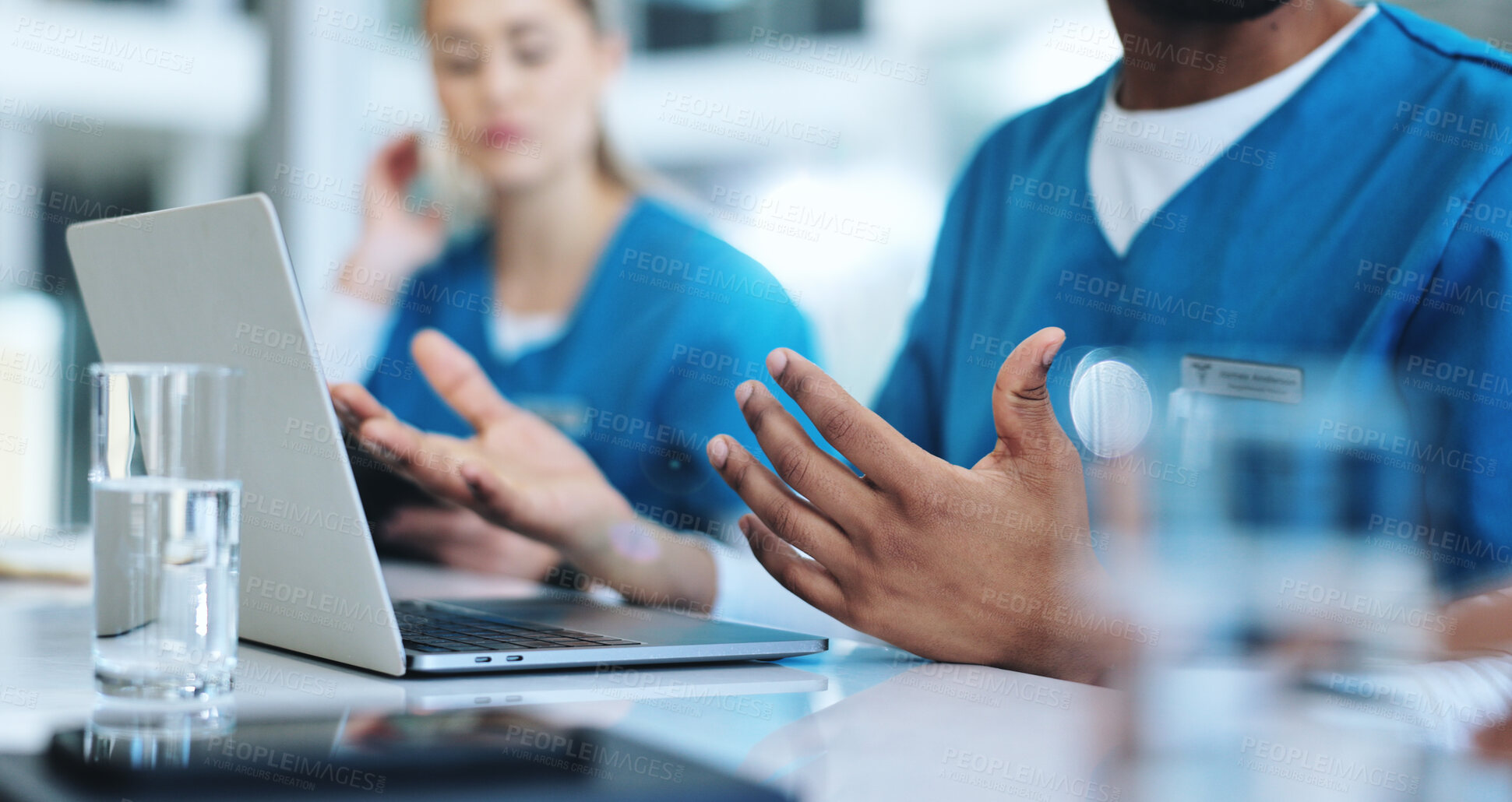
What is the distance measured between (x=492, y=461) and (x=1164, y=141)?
0.83m

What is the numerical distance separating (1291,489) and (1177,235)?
28cm

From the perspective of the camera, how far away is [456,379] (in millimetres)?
1436

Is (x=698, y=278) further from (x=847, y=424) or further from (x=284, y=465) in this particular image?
(x=284, y=465)

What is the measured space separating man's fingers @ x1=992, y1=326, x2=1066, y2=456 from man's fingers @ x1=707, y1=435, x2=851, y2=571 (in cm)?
15

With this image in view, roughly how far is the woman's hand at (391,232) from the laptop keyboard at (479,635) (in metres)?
1.50

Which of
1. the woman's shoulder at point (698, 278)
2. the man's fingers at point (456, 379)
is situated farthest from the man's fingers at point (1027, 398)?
the woman's shoulder at point (698, 278)

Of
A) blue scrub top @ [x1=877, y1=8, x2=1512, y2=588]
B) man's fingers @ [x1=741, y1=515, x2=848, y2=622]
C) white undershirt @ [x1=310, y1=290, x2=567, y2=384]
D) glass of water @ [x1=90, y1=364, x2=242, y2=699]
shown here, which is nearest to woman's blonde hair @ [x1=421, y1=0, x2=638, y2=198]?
white undershirt @ [x1=310, y1=290, x2=567, y2=384]

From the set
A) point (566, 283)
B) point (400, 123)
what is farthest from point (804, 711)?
point (400, 123)

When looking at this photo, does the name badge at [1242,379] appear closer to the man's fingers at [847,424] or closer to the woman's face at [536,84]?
the man's fingers at [847,424]

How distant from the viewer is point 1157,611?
1.90 ft

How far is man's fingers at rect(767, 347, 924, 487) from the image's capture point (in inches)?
35.0

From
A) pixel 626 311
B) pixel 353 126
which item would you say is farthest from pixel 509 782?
pixel 353 126

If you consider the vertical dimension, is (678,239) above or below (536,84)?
below

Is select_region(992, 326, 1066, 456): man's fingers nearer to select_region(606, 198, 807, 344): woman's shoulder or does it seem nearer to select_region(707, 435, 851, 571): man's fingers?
select_region(707, 435, 851, 571): man's fingers
